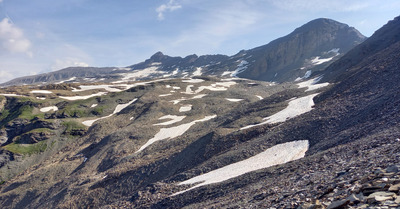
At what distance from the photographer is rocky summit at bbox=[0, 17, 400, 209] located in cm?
1359

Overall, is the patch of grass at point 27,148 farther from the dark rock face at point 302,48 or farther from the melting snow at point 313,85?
the dark rock face at point 302,48

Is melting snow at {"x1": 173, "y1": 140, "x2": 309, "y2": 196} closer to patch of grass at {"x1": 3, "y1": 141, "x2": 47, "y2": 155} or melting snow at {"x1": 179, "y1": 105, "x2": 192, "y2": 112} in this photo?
melting snow at {"x1": 179, "y1": 105, "x2": 192, "y2": 112}

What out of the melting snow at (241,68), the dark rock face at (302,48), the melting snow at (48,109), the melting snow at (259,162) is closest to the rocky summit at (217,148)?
the melting snow at (259,162)

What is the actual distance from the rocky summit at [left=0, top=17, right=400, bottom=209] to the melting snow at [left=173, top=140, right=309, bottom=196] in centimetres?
13

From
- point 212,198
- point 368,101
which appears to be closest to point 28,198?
point 212,198

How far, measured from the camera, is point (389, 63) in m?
38.3

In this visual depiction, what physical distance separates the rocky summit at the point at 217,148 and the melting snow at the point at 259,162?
0.13 meters

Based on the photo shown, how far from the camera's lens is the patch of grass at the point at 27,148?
5576 centimetres

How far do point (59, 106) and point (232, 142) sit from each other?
2682 inches

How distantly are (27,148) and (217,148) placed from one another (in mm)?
47186

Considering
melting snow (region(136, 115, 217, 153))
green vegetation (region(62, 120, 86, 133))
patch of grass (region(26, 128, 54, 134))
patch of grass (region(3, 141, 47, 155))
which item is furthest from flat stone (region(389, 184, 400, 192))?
patch of grass (region(26, 128, 54, 134))

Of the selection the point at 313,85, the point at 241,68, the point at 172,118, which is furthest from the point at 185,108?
the point at 241,68

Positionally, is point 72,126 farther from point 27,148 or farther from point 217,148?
point 217,148

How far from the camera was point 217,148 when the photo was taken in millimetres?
33219
